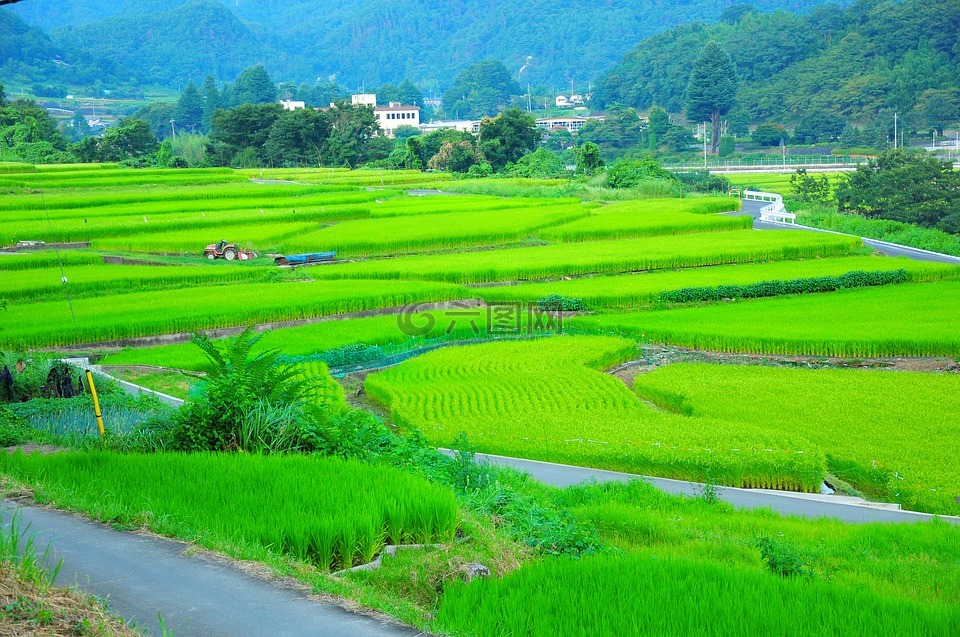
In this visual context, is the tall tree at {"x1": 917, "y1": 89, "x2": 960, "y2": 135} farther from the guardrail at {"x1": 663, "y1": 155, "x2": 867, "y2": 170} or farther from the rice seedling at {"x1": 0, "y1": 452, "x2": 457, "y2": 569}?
the rice seedling at {"x1": 0, "y1": 452, "x2": 457, "y2": 569}

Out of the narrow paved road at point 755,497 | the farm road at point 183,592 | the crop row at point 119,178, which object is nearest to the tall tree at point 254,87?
the crop row at point 119,178

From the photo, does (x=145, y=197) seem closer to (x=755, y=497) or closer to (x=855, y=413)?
(x=855, y=413)

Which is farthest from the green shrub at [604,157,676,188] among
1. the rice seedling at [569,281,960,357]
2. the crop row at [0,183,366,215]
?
the rice seedling at [569,281,960,357]

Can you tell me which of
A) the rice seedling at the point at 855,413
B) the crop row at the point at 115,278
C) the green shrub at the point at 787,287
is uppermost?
the crop row at the point at 115,278

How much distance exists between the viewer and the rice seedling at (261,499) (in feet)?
21.2

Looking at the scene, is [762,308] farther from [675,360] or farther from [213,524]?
[213,524]

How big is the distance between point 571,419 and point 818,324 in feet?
35.5

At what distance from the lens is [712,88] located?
385ft

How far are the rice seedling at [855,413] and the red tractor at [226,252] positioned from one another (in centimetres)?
2101

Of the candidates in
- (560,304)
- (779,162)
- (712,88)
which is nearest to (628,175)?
(779,162)

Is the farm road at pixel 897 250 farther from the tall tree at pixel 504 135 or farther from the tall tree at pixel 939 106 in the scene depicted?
the tall tree at pixel 939 106

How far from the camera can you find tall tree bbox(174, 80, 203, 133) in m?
129

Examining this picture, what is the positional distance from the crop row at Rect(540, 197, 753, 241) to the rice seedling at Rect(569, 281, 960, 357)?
13.5 m

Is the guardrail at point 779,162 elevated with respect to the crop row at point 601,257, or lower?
elevated
